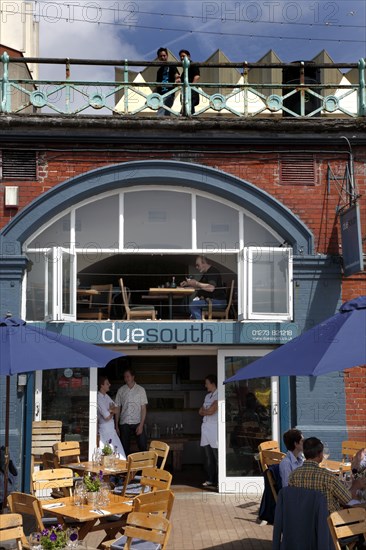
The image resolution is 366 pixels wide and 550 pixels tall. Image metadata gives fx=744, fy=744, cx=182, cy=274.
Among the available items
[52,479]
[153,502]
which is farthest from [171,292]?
[153,502]

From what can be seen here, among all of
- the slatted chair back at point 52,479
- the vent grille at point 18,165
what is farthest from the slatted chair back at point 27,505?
the vent grille at point 18,165

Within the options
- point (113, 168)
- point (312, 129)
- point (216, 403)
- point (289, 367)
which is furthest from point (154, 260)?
point (289, 367)

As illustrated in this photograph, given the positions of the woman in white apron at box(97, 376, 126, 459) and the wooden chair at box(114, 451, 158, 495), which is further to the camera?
the woman in white apron at box(97, 376, 126, 459)

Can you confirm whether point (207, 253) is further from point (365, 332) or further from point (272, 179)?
point (365, 332)

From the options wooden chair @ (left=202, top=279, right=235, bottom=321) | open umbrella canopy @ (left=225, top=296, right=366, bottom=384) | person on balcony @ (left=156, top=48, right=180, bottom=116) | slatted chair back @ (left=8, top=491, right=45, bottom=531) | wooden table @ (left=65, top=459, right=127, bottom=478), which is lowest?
wooden table @ (left=65, top=459, right=127, bottom=478)

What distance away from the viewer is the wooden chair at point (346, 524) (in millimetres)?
6094

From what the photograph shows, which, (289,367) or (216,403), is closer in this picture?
(289,367)

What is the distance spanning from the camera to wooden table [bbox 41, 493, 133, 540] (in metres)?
7.43

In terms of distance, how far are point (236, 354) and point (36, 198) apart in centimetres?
415

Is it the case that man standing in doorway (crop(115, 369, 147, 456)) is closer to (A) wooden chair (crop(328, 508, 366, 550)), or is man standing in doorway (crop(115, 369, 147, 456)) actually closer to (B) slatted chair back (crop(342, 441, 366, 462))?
(B) slatted chair back (crop(342, 441, 366, 462))

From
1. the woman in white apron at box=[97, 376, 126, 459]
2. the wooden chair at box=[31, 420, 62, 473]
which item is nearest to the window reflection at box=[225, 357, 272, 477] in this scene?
the woman in white apron at box=[97, 376, 126, 459]

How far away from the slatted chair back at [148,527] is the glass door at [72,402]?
223 inches

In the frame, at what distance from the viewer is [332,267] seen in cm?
1214

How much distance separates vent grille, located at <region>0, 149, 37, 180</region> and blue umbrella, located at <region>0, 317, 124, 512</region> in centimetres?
429
